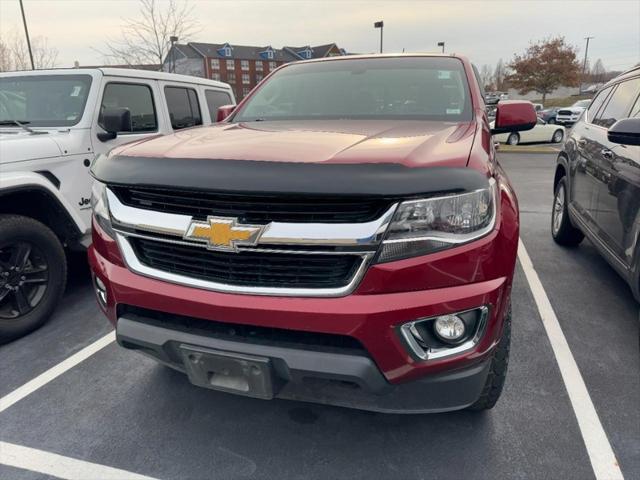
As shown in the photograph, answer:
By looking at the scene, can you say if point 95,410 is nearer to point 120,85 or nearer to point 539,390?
point 539,390

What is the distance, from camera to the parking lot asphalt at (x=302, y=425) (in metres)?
2.12

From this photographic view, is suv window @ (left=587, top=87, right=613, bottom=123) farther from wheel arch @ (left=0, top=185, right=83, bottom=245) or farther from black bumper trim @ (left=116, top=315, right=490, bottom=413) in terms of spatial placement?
wheel arch @ (left=0, top=185, right=83, bottom=245)

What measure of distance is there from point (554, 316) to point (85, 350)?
11.2ft

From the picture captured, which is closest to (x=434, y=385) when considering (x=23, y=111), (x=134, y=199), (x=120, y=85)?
(x=134, y=199)

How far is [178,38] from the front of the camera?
2200 centimetres

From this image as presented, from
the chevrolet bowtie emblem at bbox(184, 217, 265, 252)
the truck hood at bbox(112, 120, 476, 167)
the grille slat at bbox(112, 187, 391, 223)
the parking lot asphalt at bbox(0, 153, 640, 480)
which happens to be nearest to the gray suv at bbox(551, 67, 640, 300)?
the parking lot asphalt at bbox(0, 153, 640, 480)

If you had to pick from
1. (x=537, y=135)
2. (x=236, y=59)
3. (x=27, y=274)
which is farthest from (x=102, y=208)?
(x=236, y=59)

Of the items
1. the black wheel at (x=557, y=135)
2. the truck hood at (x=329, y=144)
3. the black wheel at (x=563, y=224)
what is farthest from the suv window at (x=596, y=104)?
the black wheel at (x=557, y=135)

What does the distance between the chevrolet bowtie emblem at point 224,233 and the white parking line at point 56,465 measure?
114 cm

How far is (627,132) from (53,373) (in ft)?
12.2

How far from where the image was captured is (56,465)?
2164 mm

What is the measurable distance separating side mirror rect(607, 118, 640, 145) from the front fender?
3.83 metres

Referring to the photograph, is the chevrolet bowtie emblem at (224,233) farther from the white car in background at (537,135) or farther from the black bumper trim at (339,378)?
the white car in background at (537,135)

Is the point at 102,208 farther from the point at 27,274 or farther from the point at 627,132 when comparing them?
the point at 627,132
